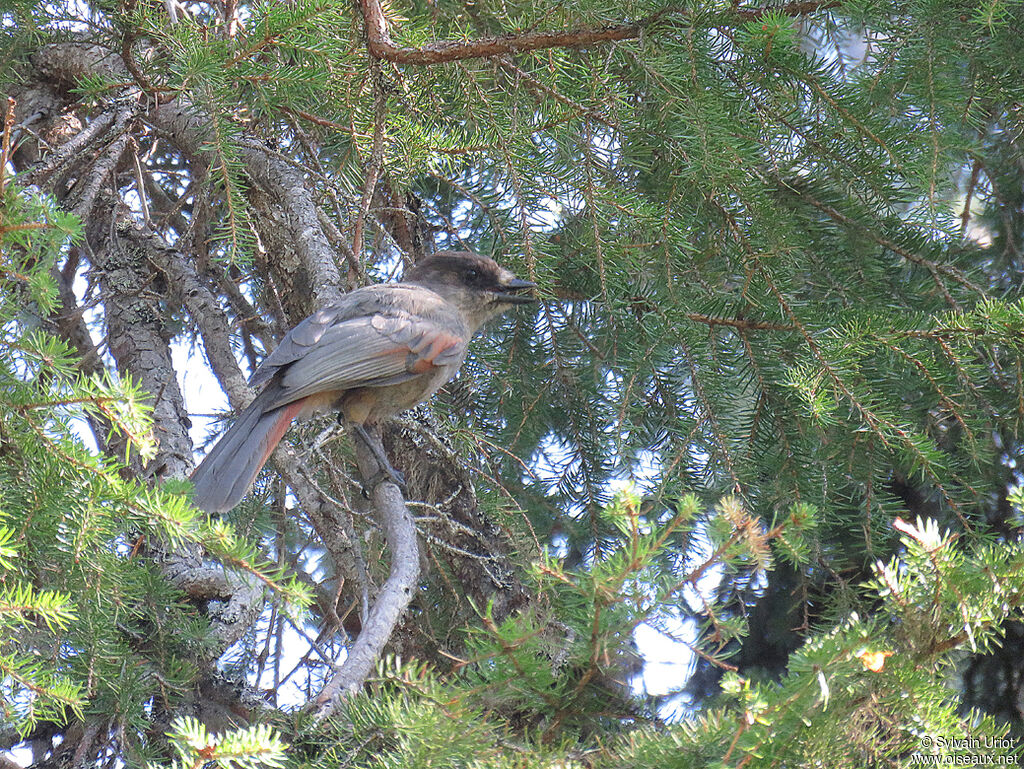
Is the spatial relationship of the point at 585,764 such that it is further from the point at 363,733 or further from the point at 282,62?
the point at 282,62

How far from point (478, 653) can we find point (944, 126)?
2162 millimetres

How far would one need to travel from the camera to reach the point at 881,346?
289cm

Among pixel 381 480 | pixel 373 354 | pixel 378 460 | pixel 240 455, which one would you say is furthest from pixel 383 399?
pixel 240 455

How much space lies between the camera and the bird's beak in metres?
3.79

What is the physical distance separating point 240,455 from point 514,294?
1281 millimetres

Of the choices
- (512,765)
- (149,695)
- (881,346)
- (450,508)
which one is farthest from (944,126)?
(149,695)

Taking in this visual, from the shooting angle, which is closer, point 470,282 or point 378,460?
point 378,460

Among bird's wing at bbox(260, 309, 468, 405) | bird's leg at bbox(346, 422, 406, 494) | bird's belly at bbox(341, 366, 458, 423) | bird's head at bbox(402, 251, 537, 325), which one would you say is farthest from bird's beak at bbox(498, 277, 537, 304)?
bird's leg at bbox(346, 422, 406, 494)

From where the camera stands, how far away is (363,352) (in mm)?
3770

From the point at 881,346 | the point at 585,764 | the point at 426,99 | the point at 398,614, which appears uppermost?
the point at 426,99

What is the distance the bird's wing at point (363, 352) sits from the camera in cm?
352

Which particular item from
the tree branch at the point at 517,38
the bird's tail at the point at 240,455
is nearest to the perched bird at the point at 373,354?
the bird's tail at the point at 240,455

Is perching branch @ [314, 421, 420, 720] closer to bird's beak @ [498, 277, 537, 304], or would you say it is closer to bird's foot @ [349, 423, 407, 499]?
bird's foot @ [349, 423, 407, 499]

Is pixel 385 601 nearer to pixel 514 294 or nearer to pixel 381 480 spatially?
pixel 381 480
